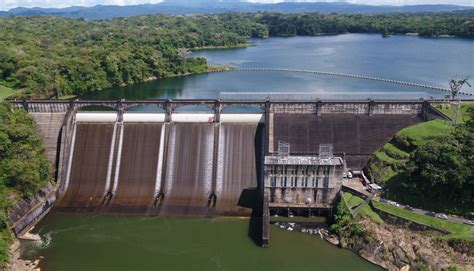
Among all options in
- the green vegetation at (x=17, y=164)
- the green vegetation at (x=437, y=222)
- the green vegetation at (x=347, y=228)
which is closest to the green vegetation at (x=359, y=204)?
the green vegetation at (x=347, y=228)

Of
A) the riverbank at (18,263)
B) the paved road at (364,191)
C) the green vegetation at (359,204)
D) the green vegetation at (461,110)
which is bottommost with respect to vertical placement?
the riverbank at (18,263)

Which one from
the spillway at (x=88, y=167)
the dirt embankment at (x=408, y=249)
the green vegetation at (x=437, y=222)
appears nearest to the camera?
the dirt embankment at (x=408, y=249)

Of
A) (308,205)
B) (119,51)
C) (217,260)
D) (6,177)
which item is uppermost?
(119,51)

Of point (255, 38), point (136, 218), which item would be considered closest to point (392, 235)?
point (136, 218)

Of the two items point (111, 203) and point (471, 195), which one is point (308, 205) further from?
point (111, 203)

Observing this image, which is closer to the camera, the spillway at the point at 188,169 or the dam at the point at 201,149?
the dam at the point at 201,149

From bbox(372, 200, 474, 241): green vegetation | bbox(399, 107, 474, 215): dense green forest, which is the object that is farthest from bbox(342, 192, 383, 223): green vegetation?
bbox(399, 107, 474, 215): dense green forest

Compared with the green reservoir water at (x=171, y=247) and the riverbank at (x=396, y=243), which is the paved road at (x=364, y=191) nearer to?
the riverbank at (x=396, y=243)
